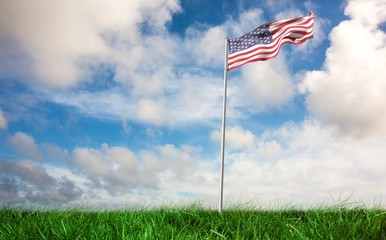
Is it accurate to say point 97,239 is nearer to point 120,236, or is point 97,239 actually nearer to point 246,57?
point 120,236

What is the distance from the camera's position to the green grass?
6738 millimetres

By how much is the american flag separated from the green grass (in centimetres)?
431

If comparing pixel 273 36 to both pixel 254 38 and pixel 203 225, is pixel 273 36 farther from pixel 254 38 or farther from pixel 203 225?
pixel 203 225

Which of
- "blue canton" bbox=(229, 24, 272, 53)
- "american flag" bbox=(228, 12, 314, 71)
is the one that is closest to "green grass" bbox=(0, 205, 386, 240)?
"american flag" bbox=(228, 12, 314, 71)

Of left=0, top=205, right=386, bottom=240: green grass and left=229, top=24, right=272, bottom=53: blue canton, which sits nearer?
left=0, top=205, right=386, bottom=240: green grass

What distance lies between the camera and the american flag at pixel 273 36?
13.2 m

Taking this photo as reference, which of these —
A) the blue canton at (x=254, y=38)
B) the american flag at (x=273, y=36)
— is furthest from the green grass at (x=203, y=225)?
the blue canton at (x=254, y=38)

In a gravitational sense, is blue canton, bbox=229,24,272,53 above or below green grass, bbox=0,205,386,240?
above

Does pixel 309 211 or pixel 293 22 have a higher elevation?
pixel 293 22

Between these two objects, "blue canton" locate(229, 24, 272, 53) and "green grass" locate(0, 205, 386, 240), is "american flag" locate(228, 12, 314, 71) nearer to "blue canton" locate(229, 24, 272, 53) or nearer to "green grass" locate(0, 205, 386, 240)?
"blue canton" locate(229, 24, 272, 53)

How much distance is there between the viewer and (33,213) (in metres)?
11.5

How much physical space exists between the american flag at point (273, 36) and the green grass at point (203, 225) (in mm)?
4312

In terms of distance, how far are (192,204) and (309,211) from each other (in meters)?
2.76

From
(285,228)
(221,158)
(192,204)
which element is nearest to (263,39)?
(221,158)
